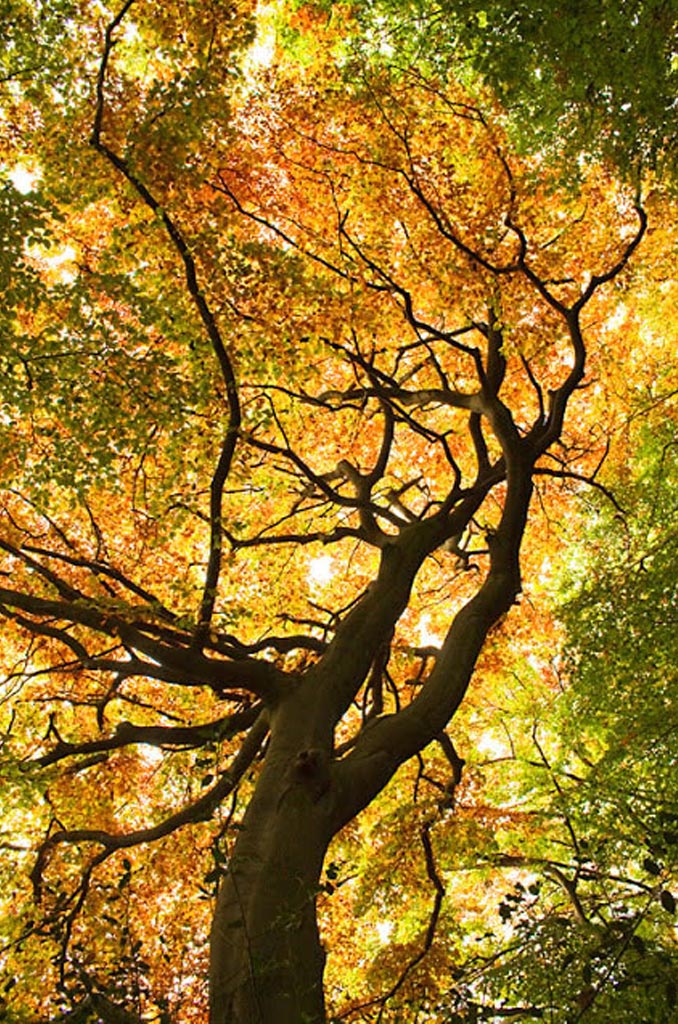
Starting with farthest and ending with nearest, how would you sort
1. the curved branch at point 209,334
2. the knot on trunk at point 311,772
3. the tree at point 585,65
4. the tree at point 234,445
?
the curved branch at point 209,334 → the tree at point 234,445 → the knot on trunk at point 311,772 → the tree at point 585,65

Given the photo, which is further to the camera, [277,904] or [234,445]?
[234,445]

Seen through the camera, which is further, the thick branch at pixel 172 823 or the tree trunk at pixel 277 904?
the thick branch at pixel 172 823

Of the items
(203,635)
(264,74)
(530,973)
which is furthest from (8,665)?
(264,74)

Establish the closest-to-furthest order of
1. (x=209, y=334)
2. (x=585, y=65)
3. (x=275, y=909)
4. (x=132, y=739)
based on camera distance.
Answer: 1. (x=275, y=909)
2. (x=585, y=65)
3. (x=209, y=334)
4. (x=132, y=739)

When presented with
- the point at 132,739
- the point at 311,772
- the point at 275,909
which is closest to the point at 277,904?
the point at 275,909

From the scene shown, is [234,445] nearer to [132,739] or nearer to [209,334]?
[209,334]

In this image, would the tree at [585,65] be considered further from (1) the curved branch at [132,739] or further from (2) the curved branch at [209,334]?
(1) the curved branch at [132,739]

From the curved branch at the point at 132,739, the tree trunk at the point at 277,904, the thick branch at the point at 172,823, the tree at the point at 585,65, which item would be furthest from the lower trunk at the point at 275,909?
the tree at the point at 585,65

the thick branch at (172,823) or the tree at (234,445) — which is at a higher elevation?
the tree at (234,445)

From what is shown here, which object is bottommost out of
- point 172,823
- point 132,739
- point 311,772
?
point 311,772

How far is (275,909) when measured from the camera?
165 inches

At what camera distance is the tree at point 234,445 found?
5.15 meters

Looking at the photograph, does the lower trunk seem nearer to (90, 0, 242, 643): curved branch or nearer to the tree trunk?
the tree trunk

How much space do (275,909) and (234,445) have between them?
2.99 metres
